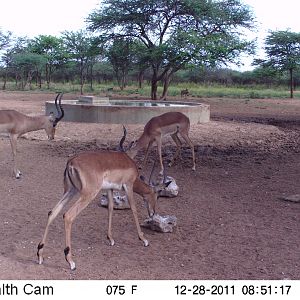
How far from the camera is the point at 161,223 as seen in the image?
5293mm

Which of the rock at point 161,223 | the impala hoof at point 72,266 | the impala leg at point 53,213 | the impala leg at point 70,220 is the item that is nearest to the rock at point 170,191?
the rock at point 161,223

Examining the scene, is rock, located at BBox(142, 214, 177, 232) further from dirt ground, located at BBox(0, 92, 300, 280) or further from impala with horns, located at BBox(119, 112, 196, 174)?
impala with horns, located at BBox(119, 112, 196, 174)

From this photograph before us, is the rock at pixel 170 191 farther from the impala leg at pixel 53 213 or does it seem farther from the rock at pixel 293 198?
the impala leg at pixel 53 213

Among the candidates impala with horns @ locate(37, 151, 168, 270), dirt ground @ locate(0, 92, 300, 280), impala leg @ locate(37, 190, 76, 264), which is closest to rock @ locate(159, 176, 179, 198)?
dirt ground @ locate(0, 92, 300, 280)

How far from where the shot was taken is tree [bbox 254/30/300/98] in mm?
35188

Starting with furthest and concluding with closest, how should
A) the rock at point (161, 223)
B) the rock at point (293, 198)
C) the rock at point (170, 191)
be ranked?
the rock at point (170, 191)
the rock at point (293, 198)
the rock at point (161, 223)

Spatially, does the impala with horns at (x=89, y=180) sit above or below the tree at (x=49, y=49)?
below

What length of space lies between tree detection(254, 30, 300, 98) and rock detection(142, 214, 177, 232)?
31274 millimetres

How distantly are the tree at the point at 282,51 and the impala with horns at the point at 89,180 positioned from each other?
3170 cm

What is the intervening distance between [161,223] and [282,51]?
32900mm

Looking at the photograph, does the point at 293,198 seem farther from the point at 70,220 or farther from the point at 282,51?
the point at 282,51

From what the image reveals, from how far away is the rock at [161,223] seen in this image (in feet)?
17.3

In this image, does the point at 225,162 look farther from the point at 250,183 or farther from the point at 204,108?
the point at 204,108

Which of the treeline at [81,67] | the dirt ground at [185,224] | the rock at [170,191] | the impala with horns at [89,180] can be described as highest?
the treeline at [81,67]
